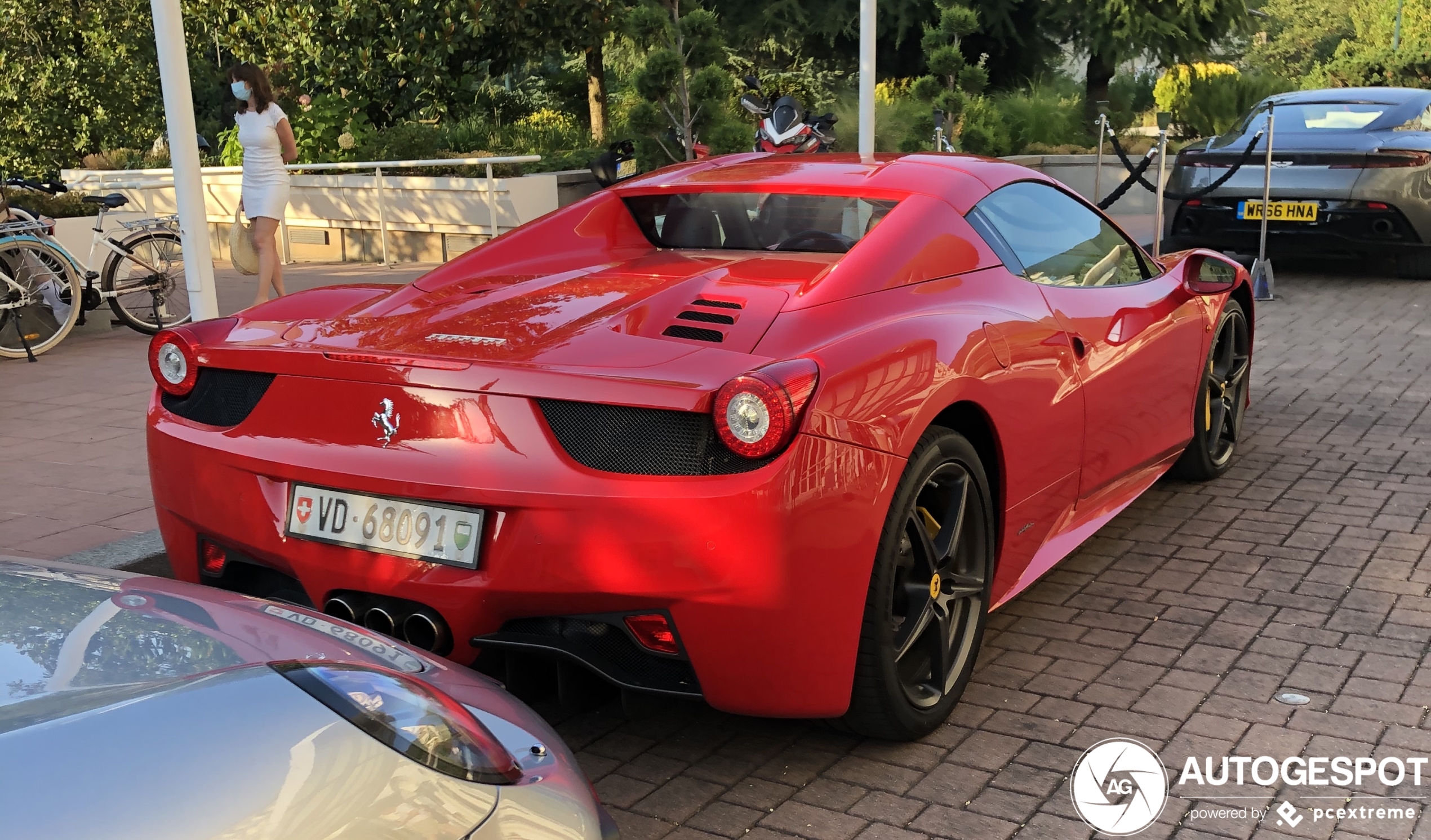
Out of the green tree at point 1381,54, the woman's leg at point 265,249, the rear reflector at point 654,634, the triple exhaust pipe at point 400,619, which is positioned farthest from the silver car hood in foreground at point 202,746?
the green tree at point 1381,54

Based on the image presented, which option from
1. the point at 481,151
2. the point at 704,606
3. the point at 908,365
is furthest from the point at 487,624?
the point at 481,151

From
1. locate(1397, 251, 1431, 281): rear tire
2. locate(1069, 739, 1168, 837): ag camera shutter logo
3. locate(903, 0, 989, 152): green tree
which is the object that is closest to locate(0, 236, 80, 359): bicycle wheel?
locate(1069, 739, 1168, 837): ag camera shutter logo

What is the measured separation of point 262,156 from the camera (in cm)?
973

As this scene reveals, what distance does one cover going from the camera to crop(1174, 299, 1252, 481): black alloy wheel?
552 centimetres

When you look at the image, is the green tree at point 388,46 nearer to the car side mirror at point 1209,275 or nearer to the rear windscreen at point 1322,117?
the rear windscreen at point 1322,117

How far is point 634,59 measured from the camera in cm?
3250

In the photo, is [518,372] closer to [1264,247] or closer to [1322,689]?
[1322,689]

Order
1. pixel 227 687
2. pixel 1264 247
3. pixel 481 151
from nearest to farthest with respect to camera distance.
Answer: pixel 227 687 → pixel 1264 247 → pixel 481 151

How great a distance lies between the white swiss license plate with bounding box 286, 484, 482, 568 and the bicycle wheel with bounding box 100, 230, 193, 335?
6.98 m

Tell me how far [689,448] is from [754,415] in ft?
0.52

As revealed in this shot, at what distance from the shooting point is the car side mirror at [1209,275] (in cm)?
513

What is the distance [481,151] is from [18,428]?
10.4 meters

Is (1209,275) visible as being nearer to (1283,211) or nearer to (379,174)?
(1283,211)

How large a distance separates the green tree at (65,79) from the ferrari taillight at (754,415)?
72.2 ft
